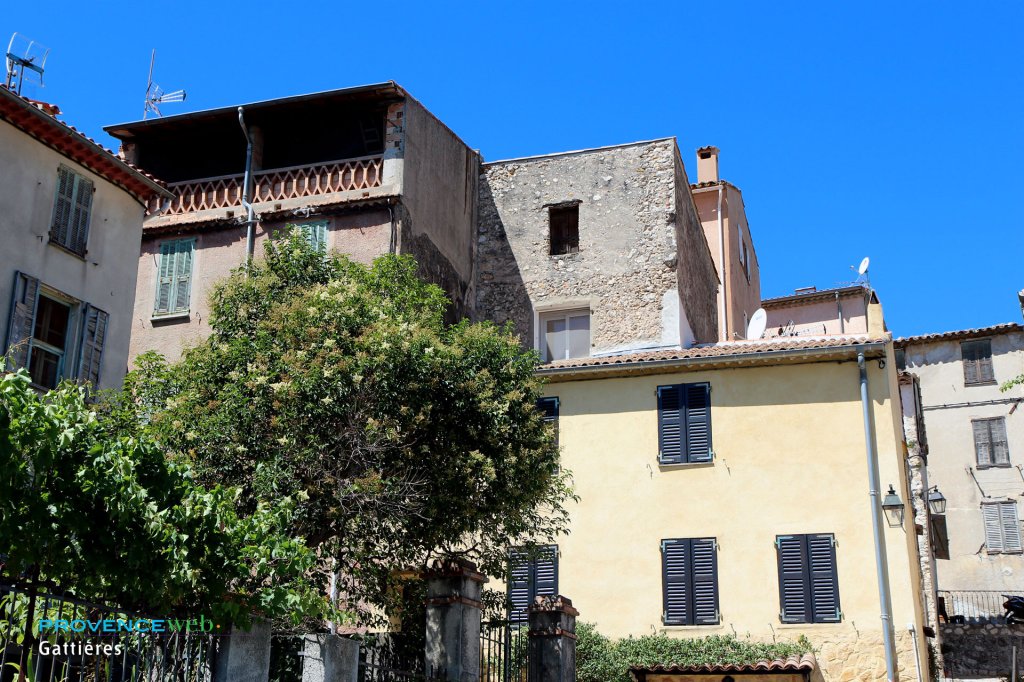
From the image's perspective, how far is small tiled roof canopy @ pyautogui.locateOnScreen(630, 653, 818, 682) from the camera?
18984 mm

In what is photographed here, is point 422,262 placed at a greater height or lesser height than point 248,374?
greater

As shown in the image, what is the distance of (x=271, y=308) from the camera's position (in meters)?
16.2

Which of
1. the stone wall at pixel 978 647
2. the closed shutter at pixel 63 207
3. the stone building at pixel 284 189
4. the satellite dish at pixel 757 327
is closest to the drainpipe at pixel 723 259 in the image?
the satellite dish at pixel 757 327

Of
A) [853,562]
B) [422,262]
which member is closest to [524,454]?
[853,562]

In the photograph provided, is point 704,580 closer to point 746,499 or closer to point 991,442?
point 746,499

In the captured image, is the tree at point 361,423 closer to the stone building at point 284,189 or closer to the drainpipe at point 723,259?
the stone building at point 284,189

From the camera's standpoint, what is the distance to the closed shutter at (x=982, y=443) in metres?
43.3

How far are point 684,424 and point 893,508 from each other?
160 inches

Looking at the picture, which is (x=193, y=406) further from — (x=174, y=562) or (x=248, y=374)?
(x=174, y=562)

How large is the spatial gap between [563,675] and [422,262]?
39.2 ft

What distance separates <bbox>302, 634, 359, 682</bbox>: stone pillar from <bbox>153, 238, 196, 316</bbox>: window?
14.7 m

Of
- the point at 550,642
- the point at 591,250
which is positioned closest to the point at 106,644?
the point at 550,642

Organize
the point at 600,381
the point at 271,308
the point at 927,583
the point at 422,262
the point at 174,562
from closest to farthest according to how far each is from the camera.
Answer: the point at 174,562
the point at 271,308
the point at 600,381
the point at 422,262
the point at 927,583

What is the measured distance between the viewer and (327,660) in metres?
11.5
